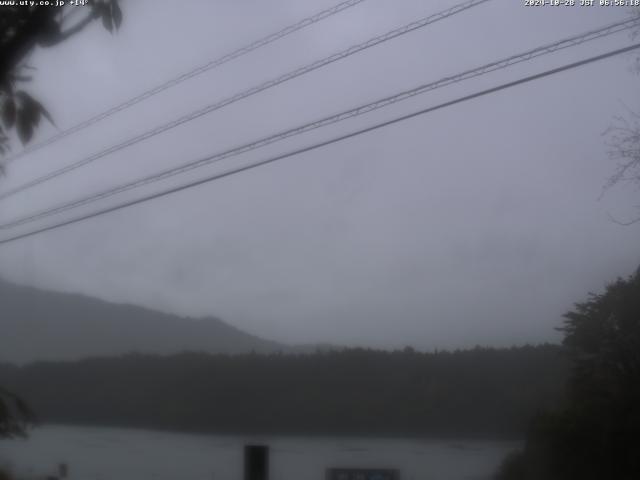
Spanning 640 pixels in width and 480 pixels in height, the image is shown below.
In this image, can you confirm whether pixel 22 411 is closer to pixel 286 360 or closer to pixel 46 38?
pixel 46 38

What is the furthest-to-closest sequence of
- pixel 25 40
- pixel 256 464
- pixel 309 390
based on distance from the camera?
pixel 309 390
pixel 256 464
pixel 25 40

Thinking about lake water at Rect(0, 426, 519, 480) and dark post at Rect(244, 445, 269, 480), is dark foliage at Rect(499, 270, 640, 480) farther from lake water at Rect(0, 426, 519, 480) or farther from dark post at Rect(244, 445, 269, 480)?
dark post at Rect(244, 445, 269, 480)

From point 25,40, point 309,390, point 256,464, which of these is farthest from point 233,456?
point 25,40

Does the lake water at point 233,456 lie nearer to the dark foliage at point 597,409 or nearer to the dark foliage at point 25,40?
the dark foliage at point 597,409

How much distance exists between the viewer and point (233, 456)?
2261 cm

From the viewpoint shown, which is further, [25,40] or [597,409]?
[597,409]

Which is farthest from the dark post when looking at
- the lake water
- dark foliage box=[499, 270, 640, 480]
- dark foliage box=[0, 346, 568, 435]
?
dark foliage box=[0, 346, 568, 435]

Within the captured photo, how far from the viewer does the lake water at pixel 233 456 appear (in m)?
18.7

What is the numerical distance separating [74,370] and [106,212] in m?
16.8

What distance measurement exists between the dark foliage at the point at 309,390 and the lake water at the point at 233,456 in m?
0.90

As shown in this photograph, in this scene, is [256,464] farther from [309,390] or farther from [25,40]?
[309,390]

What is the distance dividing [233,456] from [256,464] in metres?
10.6

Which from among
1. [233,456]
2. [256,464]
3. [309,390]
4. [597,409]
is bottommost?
[256,464]

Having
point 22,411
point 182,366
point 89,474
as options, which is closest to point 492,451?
point 89,474
